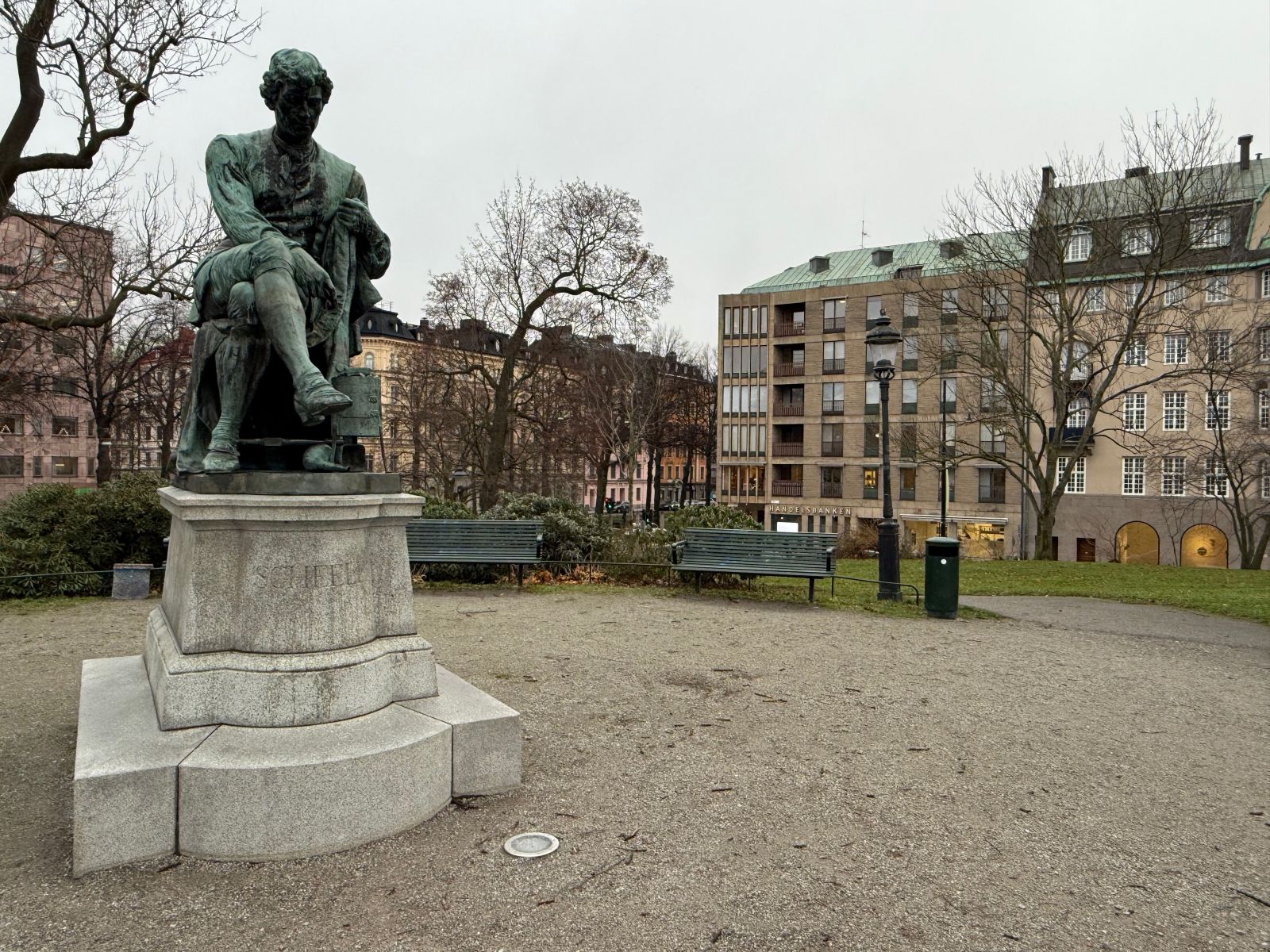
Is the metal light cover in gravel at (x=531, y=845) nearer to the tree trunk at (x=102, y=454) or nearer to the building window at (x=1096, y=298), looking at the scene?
the building window at (x=1096, y=298)

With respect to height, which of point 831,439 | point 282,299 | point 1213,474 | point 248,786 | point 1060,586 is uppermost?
point 831,439

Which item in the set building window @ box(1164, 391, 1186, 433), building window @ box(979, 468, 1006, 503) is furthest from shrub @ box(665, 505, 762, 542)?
building window @ box(979, 468, 1006, 503)

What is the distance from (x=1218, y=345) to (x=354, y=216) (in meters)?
30.7

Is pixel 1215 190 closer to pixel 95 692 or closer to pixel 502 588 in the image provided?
pixel 502 588

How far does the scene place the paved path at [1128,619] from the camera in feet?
32.1

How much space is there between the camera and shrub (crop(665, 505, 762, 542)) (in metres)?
13.0

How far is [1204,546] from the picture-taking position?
126 feet

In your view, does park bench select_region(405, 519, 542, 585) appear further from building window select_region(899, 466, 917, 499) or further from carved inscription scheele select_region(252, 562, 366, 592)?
building window select_region(899, 466, 917, 499)

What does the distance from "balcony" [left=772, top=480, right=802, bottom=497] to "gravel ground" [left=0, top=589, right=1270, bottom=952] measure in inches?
1785

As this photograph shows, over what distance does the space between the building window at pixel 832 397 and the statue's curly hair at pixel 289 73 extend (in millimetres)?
48768

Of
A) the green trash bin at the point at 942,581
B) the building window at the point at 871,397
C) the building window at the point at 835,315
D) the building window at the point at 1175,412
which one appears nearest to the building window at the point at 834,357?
the building window at the point at 835,315

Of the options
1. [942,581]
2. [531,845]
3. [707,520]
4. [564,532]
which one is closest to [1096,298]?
[707,520]

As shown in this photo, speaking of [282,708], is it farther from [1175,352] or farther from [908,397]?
[908,397]

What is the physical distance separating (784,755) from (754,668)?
2212mm
